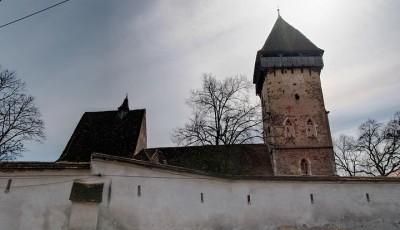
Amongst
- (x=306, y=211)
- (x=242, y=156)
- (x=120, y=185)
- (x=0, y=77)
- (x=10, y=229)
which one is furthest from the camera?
(x=242, y=156)

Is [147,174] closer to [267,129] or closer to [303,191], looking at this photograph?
[303,191]

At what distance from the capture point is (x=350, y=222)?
33.1ft

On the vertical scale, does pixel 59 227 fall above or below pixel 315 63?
below

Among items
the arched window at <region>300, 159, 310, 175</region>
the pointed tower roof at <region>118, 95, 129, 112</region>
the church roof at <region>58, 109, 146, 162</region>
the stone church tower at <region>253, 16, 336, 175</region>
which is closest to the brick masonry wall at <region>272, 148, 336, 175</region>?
the stone church tower at <region>253, 16, 336, 175</region>

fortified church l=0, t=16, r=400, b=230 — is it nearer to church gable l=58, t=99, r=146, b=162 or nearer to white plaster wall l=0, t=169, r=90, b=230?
white plaster wall l=0, t=169, r=90, b=230

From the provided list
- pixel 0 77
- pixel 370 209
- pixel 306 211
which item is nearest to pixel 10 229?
pixel 306 211

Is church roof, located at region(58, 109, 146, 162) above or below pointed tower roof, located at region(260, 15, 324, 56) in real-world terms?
below

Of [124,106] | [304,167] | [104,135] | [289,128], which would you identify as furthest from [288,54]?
[104,135]

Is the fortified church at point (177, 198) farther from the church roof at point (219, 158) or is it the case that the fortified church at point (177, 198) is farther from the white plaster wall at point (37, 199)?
the church roof at point (219, 158)

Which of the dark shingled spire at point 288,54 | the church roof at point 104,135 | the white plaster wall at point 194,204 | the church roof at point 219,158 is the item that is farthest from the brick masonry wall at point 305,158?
the white plaster wall at point 194,204

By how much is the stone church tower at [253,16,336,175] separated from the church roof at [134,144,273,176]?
875 mm

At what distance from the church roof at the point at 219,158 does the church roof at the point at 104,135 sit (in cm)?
132

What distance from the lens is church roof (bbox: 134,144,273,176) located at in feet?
66.2

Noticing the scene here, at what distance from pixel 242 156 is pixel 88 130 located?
10252mm
